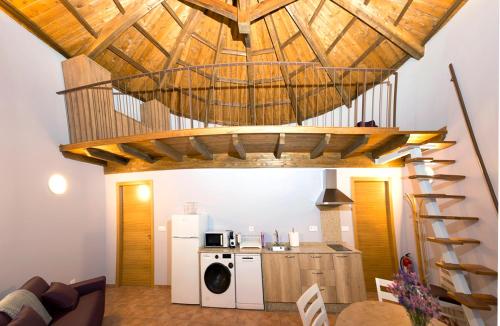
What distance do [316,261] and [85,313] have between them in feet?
9.97

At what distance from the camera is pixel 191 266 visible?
4.09 m

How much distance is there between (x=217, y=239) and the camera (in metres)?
4.32

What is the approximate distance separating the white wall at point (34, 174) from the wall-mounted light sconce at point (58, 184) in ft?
0.26

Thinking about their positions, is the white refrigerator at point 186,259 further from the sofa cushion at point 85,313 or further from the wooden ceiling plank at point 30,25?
the wooden ceiling plank at point 30,25

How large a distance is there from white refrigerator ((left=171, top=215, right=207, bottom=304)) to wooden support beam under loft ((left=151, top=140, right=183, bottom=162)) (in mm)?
1063

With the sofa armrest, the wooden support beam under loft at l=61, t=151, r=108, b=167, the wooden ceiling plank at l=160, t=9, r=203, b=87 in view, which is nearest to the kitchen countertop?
the sofa armrest

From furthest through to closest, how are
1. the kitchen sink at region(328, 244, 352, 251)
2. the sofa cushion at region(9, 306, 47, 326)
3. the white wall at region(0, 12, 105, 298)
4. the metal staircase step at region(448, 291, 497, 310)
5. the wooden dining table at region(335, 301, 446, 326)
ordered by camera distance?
the kitchen sink at region(328, 244, 352, 251)
the white wall at region(0, 12, 105, 298)
the metal staircase step at region(448, 291, 497, 310)
the sofa cushion at region(9, 306, 47, 326)
the wooden dining table at region(335, 301, 446, 326)

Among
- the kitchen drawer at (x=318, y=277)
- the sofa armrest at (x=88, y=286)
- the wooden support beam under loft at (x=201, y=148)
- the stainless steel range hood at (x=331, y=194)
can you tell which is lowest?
the kitchen drawer at (x=318, y=277)

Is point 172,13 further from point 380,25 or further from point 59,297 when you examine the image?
point 59,297

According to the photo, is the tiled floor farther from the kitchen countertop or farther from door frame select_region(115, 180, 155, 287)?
the kitchen countertop

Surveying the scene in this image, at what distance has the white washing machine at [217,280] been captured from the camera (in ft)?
12.8

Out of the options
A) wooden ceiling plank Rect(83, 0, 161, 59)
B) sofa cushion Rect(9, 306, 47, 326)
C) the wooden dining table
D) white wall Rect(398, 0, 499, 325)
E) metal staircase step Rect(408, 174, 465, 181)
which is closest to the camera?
the wooden dining table

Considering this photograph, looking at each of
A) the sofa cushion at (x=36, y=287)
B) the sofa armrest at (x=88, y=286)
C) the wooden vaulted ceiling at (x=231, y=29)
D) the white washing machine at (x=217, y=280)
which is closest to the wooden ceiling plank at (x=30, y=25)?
the wooden vaulted ceiling at (x=231, y=29)

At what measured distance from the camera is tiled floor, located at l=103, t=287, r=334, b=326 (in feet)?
11.6
